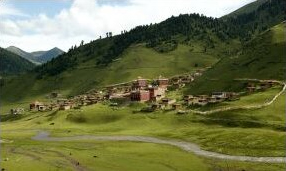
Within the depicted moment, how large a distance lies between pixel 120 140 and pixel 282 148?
57311mm

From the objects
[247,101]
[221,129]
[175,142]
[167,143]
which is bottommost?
[167,143]

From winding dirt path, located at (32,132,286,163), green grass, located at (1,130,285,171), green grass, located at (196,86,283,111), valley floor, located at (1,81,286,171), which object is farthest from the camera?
green grass, located at (196,86,283,111)

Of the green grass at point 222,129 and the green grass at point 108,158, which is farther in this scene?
the green grass at point 222,129

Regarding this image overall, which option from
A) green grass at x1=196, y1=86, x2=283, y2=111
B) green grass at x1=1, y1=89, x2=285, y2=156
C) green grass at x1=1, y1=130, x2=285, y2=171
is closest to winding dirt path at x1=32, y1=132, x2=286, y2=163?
green grass at x1=1, y1=89, x2=285, y2=156

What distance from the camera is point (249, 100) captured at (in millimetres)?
192375

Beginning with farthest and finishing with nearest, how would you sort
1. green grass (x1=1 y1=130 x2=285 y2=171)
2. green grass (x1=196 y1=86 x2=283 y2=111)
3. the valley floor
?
green grass (x1=196 y1=86 x2=283 y2=111) < the valley floor < green grass (x1=1 y1=130 x2=285 y2=171)

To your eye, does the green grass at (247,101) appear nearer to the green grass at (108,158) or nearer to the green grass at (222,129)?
the green grass at (222,129)

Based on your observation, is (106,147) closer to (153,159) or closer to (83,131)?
(153,159)

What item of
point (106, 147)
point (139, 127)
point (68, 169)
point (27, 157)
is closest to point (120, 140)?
point (106, 147)

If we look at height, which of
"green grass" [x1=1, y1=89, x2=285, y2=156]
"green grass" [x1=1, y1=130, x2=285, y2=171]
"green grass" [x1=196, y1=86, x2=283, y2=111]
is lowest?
"green grass" [x1=1, y1=130, x2=285, y2=171]

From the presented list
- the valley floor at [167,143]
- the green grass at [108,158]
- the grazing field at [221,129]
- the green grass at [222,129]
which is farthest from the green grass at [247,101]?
the green grass at [108,158]

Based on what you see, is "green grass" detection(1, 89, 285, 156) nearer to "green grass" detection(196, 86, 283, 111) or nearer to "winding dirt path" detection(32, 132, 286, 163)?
"winding dirt path" detection(32, 132, 286, 163)

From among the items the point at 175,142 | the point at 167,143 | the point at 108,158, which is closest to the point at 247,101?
the point at 175,142

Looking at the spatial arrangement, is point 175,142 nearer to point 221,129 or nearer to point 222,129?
point 221,129
